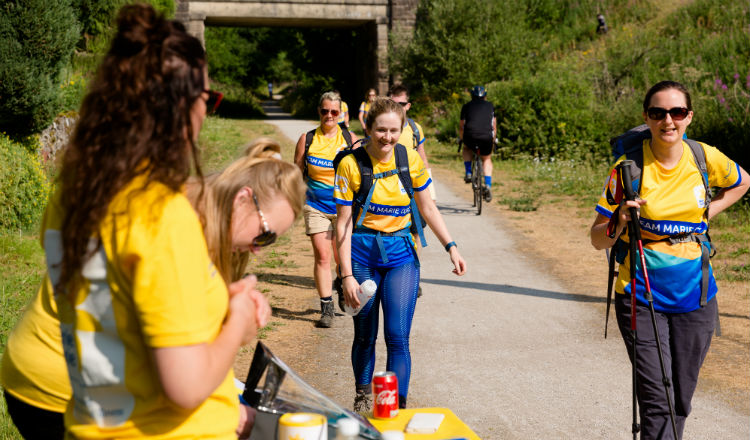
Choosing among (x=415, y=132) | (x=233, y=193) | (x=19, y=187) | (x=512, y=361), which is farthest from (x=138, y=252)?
(x=19, y=187)

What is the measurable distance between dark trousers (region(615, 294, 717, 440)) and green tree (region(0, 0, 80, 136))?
8.55 m

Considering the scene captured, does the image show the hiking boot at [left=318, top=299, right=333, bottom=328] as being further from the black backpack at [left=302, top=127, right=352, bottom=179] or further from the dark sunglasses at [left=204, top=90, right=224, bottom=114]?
the dark sunglasses at [left=204, top=90, right=224, bottom=114]

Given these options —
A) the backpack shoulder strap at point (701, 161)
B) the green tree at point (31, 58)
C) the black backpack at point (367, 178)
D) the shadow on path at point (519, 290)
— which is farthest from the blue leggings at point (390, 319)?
the green tree at point (31, 58)

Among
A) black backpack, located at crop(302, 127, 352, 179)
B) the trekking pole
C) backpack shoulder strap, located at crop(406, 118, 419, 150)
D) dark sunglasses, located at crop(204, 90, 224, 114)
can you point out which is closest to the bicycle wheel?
backpack shoulder strap, located at crop(406, 118, 419, 150)

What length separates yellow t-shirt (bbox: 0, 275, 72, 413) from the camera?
1.91 meters

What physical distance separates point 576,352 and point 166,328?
17.4 ft

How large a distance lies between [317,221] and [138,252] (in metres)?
5.61

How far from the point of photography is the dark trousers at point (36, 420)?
6.64 ft

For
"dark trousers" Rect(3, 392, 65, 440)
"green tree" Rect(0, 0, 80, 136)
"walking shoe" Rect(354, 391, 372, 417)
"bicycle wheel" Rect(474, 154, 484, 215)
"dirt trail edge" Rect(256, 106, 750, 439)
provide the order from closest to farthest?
"dark trousers" Rect(3, 392, 65, 440)
"walking shoe" Rect(354, 391, 372, 417)
"dirt trail edge" Rect(256, 106, 750, 439)
"green tree" Rect(0, 0, 80, 136)
"bicycle wheel" Rect(474, 154, 484, 215)

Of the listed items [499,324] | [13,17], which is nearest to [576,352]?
[499,324]

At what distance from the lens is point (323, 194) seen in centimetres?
729

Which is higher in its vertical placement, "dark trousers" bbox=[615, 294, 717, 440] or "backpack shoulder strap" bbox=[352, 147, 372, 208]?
"backpack shoulder strap" bbox=[352, 147, 372, 208]

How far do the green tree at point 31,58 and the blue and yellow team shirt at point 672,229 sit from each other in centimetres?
847

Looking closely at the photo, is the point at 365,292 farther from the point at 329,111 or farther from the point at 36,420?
the point at 329,111
